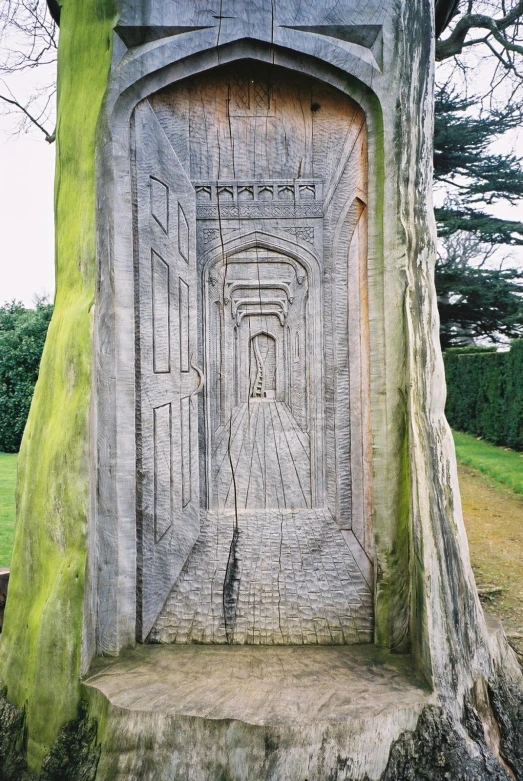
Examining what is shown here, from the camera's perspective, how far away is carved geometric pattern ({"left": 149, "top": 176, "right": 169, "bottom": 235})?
5.14ft

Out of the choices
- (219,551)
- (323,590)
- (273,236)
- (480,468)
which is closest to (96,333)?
(273,236)

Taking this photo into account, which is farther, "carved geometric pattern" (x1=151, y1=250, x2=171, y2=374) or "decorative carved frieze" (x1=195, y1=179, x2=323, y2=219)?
"decorative carved frieze" (x1=195, y1=179, x2=323, y2=219)

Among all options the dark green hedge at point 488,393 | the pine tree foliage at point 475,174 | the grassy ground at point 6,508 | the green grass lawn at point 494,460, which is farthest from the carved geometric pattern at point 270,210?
the pine tree foliage at point 475,174

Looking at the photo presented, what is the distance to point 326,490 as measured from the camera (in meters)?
1.72

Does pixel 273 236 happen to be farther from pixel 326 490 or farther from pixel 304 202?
pixel 326 490

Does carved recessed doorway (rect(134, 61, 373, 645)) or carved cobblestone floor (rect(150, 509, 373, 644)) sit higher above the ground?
carved recessed doorway (rect(134, 61, 373, 645))

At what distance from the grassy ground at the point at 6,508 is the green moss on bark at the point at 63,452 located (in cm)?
181

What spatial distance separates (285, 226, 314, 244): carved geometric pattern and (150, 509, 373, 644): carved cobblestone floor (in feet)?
3.05

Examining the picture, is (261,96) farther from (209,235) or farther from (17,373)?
(17,373)

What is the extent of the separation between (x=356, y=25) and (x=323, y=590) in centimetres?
170

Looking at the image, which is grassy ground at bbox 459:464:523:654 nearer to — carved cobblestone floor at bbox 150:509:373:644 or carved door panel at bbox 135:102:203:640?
carved cobblestone floor at bbox 150:509:373:644

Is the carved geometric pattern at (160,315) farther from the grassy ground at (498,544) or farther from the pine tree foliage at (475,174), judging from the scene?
the pine tree foliage at (475,174)

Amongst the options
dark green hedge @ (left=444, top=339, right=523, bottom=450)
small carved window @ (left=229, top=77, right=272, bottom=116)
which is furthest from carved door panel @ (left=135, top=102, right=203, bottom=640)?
dark green hedge @ (left=444, top=339, right=523, bottom=450)

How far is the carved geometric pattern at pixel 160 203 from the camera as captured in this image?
157cm
